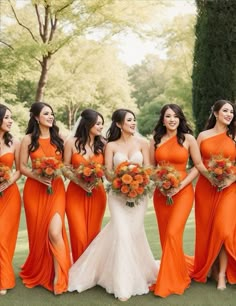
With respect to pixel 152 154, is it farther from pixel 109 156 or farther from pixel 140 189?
pixel 140 189

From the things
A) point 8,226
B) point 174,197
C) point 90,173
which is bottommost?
point 8,226

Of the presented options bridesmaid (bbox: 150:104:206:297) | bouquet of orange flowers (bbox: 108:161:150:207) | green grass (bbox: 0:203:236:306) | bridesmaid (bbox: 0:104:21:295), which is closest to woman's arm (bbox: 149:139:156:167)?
bridesmaid (bbox: 150:104:206:297)

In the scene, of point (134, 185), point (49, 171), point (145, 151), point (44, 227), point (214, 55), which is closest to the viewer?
point (134, 185)

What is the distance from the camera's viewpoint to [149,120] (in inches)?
1857

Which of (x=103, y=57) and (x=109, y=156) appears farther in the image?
(x=103, y=57)

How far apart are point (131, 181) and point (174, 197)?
34.9 inches

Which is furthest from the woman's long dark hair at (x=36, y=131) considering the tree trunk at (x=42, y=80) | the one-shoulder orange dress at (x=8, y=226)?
the tree trunk at (x=42, y=80)

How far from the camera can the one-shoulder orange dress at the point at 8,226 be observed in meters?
6.76

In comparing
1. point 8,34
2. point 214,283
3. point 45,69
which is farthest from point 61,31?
point 214,283

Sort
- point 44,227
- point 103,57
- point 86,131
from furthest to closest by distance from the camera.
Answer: point 103,57, point 86,131, point 44,227

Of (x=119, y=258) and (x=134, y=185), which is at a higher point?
(x=134, y=185)

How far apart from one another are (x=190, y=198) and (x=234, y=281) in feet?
4.68

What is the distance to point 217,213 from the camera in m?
6.84

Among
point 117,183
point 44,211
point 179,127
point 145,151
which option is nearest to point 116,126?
point 145,151
